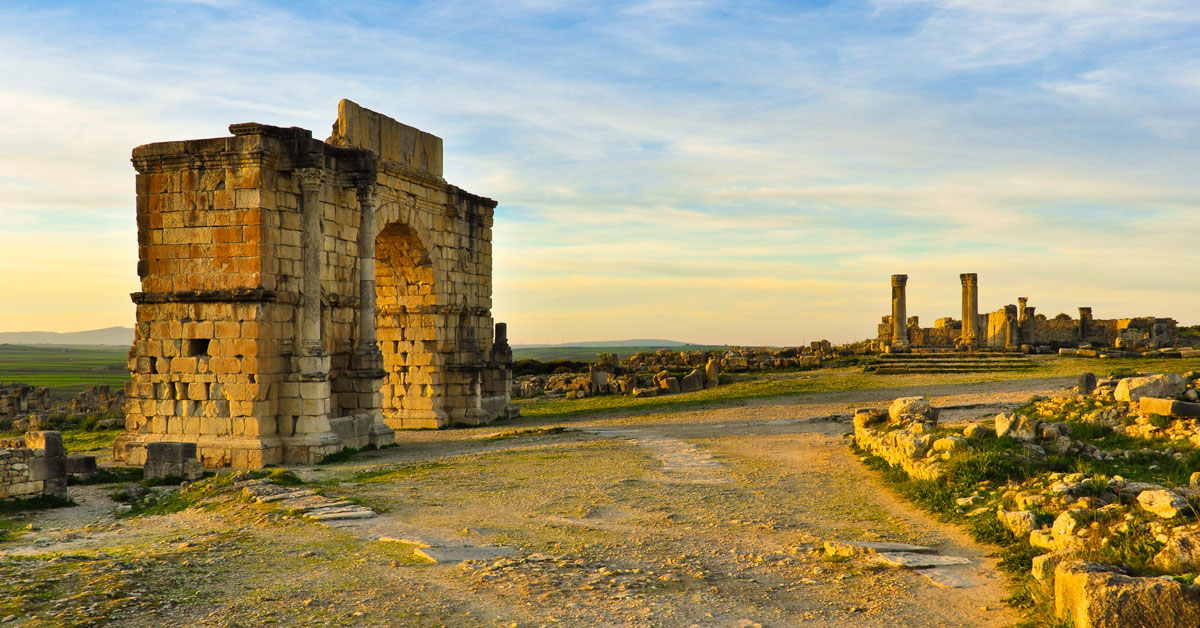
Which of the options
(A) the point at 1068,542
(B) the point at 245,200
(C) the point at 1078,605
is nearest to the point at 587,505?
Result: (A) the point at 1068,542

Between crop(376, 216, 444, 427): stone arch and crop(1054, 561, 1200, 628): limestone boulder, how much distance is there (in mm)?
17702

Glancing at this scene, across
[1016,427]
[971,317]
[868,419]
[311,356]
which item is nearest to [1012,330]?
[971,317]

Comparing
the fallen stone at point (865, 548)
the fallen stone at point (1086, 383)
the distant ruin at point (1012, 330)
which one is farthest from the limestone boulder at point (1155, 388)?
the distant ruin at point (1012, 330)

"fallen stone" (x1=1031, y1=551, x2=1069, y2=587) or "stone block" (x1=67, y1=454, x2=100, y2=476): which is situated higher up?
"fallen stone" (x1=1031, y1=551, x2=1069, y2=587)

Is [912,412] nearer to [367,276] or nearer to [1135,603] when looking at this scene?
[1135,603]

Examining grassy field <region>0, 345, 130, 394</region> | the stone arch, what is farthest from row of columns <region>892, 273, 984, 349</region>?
grassy field <region>0, 345, 130, 394</region>

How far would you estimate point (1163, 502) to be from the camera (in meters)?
6.97

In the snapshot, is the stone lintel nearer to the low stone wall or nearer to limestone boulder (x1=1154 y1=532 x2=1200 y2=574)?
the low stone wall

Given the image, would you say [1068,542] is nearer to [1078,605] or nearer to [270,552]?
[1078,605]

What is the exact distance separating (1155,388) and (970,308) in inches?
1164

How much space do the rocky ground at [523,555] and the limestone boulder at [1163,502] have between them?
134 cm

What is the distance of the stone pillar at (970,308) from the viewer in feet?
133

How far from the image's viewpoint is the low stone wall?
448 inches

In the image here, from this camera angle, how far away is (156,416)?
15.6 m
